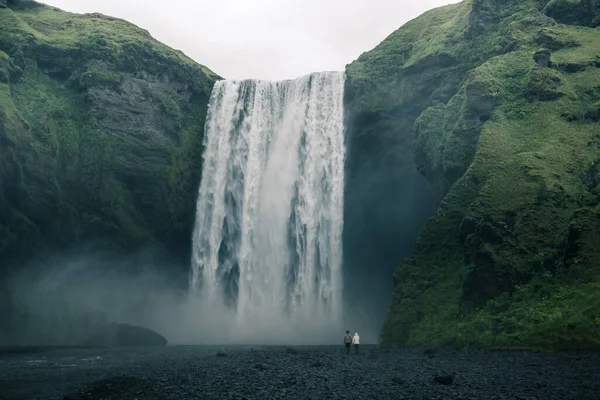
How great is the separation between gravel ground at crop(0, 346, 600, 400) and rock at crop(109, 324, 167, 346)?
15.6 metres

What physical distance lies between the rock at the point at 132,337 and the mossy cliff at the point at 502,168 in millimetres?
19948

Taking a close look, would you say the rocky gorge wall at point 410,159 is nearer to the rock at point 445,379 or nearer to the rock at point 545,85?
the rock at point 545,85

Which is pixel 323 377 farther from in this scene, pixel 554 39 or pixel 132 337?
pixel 554 39

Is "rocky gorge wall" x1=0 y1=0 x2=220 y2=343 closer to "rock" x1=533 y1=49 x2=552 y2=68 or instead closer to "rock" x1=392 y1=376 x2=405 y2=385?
"rock" x1=533 y1=49 x2=552 y2=68

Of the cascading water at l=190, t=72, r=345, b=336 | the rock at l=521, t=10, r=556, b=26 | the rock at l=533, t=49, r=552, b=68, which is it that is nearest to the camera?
the rock at l=533, t=49, r=552, b=68

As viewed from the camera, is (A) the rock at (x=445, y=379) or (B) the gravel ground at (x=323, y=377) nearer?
(B) the gravel ground at (x=323, y=377)

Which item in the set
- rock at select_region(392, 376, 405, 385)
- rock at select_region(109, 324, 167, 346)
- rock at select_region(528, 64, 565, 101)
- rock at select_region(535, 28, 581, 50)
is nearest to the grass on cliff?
rock at select_region(528, 64, 565, 101)

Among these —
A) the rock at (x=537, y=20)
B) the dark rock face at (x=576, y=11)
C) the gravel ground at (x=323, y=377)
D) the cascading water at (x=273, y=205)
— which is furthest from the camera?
the cascading water at (x=273, y=205)

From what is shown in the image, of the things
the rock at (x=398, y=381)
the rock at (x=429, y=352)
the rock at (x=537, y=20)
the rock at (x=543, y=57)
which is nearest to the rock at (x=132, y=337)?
the rock at (x=429, y=352)

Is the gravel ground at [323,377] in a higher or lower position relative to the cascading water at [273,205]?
lower

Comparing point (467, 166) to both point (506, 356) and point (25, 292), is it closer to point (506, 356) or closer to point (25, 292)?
point (506, 356)

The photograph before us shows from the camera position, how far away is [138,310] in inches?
1987

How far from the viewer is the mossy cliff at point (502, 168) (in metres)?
24.5

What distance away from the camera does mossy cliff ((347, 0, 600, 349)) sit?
24.5 m
